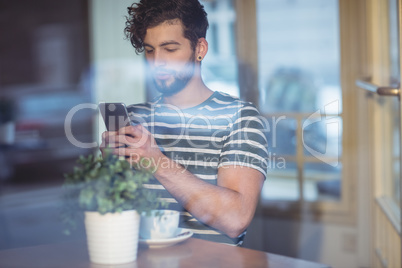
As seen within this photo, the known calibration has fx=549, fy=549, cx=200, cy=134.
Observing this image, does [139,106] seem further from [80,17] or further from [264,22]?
[264,22]

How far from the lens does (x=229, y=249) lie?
3.37 ft

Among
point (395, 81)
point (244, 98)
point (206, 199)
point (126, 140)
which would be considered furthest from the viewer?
point (395, 81)

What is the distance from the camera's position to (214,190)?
3.99 ft

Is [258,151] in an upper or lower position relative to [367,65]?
lower

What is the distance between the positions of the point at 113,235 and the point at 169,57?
44 centimetres

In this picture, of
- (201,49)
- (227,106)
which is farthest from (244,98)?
(201,49)

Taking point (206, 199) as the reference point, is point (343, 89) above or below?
above

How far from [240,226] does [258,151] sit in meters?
0.18

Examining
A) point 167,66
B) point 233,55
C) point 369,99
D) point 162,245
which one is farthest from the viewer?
point 369,99

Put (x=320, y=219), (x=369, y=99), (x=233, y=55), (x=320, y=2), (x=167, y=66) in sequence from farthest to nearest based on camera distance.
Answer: (x=320, y=219)
(x=369, y=99)
(x=320, y=2)
(x=233, y=55)
(x=167, y=66)

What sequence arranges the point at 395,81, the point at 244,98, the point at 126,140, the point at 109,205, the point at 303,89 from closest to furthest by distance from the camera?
the point at 109,205, the point at 126,140, the point at 244,98, the point at 395,81, the point at 303,89

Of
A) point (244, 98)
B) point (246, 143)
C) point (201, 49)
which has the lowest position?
point (246, 143)

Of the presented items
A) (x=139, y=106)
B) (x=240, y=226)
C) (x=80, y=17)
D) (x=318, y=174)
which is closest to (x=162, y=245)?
(x=240, y=226)

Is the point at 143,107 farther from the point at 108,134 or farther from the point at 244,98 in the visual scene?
the point at 244,98
